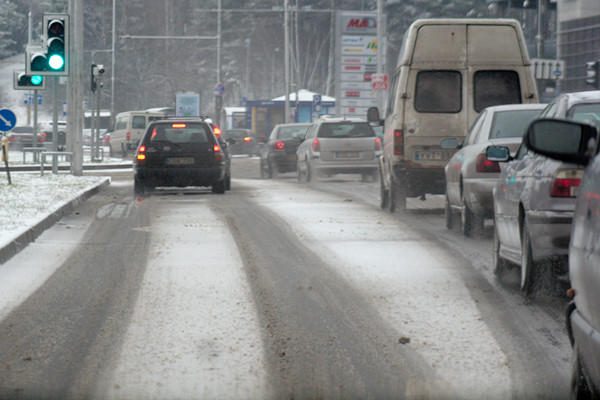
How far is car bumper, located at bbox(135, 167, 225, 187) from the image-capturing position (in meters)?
25.6

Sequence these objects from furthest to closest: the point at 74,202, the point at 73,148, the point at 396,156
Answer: the point at 73,148
the point at 74,202
the point at 396,156

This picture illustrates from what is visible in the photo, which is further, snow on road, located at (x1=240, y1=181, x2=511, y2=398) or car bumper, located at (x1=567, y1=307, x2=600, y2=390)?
snow on road, located at (x1=240, y1=181, x2=511, y2=398)

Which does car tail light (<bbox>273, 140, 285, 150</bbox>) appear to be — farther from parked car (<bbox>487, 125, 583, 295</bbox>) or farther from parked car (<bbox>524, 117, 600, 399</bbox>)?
parked car (<bbox>524, 117, 600, 399</bbox>)

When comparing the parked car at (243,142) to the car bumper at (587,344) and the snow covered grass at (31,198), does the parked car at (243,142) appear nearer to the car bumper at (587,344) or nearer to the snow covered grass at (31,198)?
the snow covered grass at (31,198)

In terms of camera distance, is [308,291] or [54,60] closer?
[308,291]

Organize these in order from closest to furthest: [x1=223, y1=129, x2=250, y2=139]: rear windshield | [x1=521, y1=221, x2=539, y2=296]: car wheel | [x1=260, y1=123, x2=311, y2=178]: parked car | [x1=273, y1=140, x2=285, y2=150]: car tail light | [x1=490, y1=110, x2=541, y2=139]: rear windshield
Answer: [x1=521, y1=221, x2=539, y2=296]: car wheel
[x1=490, y1=110, x2=541, y2=139]: rear windshield
[x1=260, y1=123, x2=311, y2=178]: parked car
[x1=273, y1=140, x2=285, y2=150]: car tail light
[x1=223, y1=129, x2=250, y2=139]: rear windshield

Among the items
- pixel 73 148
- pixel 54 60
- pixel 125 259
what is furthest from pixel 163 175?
pixel 125 259

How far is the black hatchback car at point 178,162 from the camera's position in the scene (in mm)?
25578

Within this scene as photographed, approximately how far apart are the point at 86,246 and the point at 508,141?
4.50 meters

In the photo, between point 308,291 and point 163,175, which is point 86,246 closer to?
point 308,291


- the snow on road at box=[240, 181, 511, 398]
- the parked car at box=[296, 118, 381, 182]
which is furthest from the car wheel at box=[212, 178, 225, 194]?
the snow on road at box=[240, 181, 511, 398]

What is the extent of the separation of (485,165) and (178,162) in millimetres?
11859

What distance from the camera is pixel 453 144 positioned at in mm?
16859

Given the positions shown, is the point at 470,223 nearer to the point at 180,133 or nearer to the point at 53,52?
the point at 180,133
